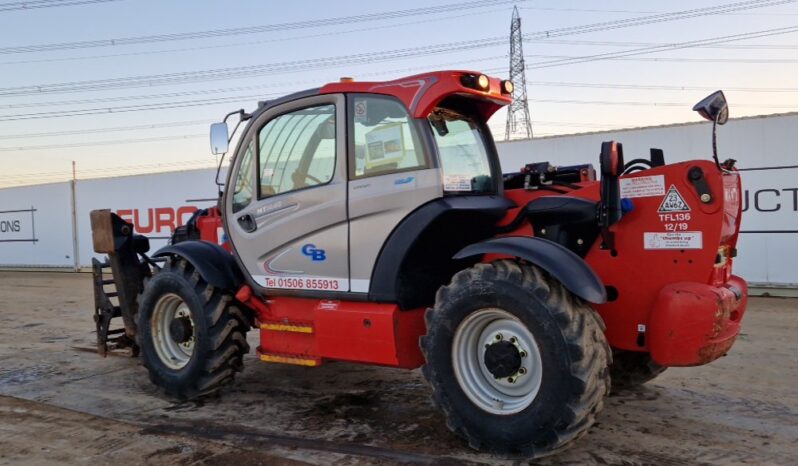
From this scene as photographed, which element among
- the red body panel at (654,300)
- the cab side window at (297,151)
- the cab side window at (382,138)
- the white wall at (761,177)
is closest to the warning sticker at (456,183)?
the cab side window at (382,138)

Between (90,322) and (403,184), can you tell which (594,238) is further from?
(90,322)

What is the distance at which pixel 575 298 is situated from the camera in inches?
147

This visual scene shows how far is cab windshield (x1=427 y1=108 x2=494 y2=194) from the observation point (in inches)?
171

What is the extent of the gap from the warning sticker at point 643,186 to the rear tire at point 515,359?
83 cm

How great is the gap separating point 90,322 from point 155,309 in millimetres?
4860

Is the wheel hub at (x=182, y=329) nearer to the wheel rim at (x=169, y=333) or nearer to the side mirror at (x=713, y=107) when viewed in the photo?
the wheel rim at (x=169, y=333)

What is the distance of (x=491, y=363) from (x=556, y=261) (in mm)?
727

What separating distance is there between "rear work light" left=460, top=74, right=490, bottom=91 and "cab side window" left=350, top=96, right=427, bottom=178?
0.45 m

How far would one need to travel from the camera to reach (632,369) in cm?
490

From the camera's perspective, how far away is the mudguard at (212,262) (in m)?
5.12

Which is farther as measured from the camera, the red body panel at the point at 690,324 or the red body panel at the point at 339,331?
the red body panel at the point at 339,331

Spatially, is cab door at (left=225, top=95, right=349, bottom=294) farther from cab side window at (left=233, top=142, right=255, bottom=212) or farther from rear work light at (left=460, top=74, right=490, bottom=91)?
rear work light at (left=460, top=74, right=490, bottom=91)

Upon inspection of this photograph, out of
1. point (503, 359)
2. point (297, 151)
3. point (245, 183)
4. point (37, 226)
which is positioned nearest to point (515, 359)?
point (503, 359)

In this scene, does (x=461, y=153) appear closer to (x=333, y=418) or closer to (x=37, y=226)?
(x=333, y=418)
